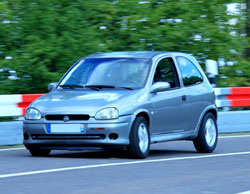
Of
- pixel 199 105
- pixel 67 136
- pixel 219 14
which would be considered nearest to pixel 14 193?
pixel 67 136

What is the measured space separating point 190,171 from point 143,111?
1712 millimetres

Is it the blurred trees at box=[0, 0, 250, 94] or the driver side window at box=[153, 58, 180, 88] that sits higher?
the driver side window at box=[153, 58, 180, 88]

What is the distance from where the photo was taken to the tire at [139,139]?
400 inches

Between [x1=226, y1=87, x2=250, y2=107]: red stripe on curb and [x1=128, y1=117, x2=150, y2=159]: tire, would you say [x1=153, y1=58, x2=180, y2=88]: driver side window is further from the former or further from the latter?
[x1=226, y1=87, x2=250, y2=107]: red stripe on curb

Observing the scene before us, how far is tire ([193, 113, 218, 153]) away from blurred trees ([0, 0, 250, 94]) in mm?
5605

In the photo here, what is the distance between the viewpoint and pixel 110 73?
11.1 metres

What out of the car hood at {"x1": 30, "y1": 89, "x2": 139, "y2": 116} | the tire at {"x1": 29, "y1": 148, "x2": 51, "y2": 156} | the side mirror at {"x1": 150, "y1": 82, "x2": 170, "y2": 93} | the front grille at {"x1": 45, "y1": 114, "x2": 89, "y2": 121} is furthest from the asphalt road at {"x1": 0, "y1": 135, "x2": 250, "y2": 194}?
the side mirror at {"x1": 150, "y1": 82, "x2": 170, "y2": 93}

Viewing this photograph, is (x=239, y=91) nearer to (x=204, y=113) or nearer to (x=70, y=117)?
(x=204, y=113)

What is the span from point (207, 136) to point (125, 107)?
8.52 feet

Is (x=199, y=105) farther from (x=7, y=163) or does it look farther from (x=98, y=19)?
(x=98, y=19)

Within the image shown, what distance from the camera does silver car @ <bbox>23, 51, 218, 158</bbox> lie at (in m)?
10.0

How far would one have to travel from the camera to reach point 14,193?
22.5 feet

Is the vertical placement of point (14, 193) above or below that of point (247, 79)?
above

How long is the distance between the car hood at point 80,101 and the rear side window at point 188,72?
1.69 meters
